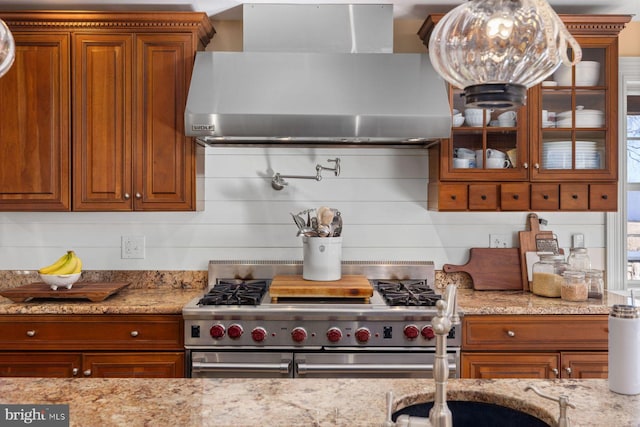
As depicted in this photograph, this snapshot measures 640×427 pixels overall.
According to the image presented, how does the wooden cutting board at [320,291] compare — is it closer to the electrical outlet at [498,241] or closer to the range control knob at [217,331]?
the range control knob at [217,331]

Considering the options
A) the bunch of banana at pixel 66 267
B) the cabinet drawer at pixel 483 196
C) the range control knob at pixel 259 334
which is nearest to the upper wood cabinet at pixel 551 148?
the cabinet drawer at pixel 483 196

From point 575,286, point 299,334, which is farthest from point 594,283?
point 299,334

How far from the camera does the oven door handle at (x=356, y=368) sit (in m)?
2.57

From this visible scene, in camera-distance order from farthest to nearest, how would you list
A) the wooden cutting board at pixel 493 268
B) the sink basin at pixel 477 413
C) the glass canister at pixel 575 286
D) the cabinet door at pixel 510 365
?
the wooden cutting board at pixel 493 268 < the glass canister at pixel 575 286 < the cabinet door at pixel 510 365 < the sink basin at pixel 477 413

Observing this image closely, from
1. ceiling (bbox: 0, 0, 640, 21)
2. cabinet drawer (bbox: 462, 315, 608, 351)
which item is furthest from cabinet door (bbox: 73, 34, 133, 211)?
cabinet drawer (bbox: 462, 315, 608, 351)

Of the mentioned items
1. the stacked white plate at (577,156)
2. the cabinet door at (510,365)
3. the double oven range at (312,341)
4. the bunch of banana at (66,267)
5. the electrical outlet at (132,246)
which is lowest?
the cabinet door at (510,365)

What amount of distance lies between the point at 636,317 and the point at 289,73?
1922 millimetres

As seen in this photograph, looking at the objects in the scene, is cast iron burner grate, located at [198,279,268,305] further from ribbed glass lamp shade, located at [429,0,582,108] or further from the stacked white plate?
ribbed glass lamp shade, located at [429,0,582,108]

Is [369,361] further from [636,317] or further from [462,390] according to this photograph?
[636,317]

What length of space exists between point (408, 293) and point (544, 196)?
85 cm

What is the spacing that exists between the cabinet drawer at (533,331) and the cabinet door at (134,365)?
1323mm

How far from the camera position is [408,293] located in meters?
2.85

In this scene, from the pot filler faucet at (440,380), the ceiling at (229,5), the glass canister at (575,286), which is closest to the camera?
the pot filler faucet at (440,380)

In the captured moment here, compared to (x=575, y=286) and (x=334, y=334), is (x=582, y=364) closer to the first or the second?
(x=575, y=286)
